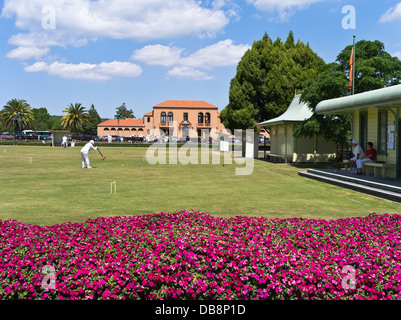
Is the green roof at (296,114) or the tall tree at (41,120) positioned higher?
the tall tree at (41,120)

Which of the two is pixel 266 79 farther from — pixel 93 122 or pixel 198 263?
pixel 93 122

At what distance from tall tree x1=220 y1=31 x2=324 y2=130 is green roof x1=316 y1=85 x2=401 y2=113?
82.8ft

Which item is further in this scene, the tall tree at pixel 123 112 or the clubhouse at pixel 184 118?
the tall tree at pixel 123 112

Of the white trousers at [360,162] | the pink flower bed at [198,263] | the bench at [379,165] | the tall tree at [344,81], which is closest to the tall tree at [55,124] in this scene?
the tall tree at [344,81]

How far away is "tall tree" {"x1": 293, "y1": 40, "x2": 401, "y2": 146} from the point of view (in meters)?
21.7

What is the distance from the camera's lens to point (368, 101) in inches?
543

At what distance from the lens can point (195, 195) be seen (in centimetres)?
1256

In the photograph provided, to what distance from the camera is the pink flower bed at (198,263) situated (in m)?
4.02

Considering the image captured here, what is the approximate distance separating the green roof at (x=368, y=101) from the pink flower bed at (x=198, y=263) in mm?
8177

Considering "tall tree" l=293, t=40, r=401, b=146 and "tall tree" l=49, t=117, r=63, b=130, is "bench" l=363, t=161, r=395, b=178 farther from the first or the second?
"tall tree" l=49, t=117, r=63, b=130

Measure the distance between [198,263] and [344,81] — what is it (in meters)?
20.5

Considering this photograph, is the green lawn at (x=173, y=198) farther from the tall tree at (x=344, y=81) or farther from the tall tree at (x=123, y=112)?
the tall tree at (x=123, y=112)
